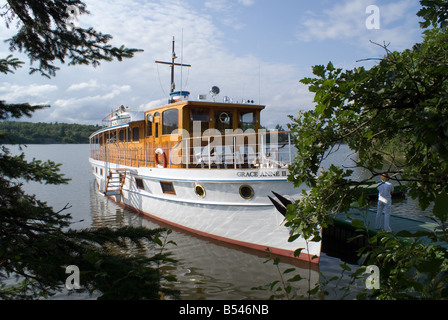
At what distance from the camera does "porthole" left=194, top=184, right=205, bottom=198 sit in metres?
9.92

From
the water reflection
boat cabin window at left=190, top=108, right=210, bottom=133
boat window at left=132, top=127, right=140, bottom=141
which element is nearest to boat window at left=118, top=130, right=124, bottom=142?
boat window at left=132, top=127, right=140, bottom=141

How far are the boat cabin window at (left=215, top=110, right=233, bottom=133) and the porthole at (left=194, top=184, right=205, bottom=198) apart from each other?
3.01 meters

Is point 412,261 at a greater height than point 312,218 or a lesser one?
lesser

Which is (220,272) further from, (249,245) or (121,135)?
(121,135)

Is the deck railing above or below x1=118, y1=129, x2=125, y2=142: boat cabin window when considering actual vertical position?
below

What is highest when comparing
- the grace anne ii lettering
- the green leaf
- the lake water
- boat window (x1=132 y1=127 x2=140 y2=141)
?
boat window (x1=132 y1=127 x2=140 y2=141)

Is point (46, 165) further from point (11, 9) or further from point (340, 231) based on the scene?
point (340, 231)

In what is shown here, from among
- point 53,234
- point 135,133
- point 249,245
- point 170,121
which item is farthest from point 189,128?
point 53,234

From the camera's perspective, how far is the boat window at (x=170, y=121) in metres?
11.9

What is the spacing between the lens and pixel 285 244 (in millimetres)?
8992

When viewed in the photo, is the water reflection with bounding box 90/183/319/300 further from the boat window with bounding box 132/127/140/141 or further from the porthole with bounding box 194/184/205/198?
the boat window with bounding box 132/127/140/141
